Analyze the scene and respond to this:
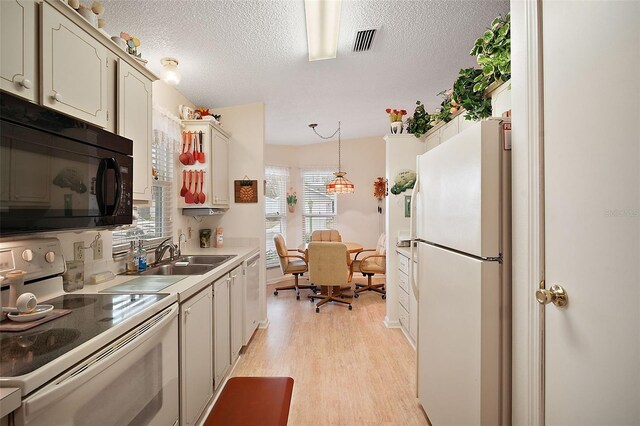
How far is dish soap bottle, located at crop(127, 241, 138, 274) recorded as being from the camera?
209 centimetres

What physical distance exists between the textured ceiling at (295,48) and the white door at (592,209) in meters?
1.23

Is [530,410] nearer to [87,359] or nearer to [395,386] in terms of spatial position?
[395,386]

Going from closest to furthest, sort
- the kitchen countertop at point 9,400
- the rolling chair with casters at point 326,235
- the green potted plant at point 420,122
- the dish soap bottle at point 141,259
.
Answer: the kitchen countertop at point 9,400 → the dish soap bottle at point 141,259 → the green potted plant at point 420,122 → the rolling chair with casters at point 326,235

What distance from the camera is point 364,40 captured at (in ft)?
7.61

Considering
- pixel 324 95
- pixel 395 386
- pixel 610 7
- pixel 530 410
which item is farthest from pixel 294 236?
pixel 610 7

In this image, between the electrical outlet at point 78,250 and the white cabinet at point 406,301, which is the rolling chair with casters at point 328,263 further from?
the electrical outlet at point 78,250

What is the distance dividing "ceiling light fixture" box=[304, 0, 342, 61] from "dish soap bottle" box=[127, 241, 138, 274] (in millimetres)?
1926

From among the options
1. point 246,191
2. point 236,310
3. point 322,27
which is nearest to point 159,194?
point 246,191

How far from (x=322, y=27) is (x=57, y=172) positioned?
172 cm

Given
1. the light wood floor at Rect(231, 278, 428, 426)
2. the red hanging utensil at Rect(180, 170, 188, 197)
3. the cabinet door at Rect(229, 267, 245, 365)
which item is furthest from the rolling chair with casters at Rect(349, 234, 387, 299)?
the red hanging utensil at Rect(180, 170, 188, 197)

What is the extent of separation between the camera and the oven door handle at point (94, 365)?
0.77 meters

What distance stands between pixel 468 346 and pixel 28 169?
1.82 m

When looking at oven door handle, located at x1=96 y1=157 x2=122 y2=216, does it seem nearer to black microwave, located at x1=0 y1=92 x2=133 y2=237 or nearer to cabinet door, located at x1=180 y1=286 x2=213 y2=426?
black microwave, located at x1=0 y1=92 x2=133 y2=237

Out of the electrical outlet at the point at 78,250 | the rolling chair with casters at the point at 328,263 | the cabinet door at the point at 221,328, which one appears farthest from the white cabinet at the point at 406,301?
the electrical outlet at the point at 78,250
